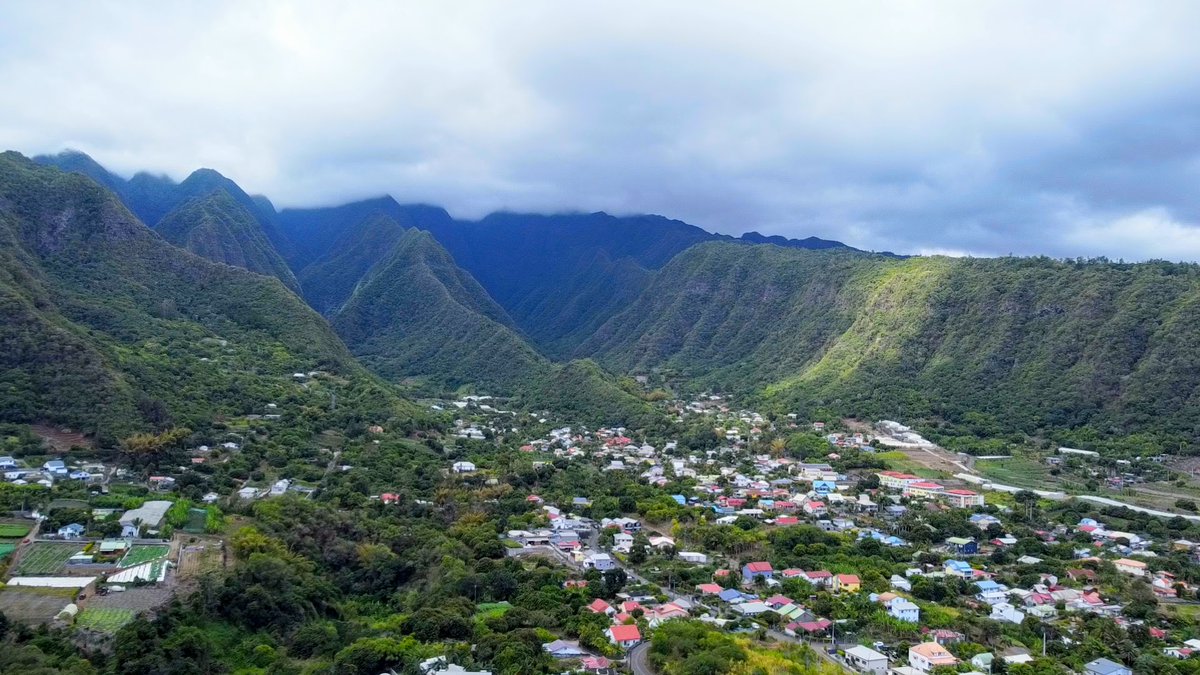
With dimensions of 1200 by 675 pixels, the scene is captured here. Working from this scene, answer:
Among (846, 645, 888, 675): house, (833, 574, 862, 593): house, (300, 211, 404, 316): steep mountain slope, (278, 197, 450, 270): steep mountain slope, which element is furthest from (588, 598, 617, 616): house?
(278, 197, 450, 270): steep mountain slope

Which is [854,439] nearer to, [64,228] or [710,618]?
[710,618]

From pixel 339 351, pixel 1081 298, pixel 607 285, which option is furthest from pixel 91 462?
pixel 607 285

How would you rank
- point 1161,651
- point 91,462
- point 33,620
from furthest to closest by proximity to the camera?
point 91,462 → point 1161,651 → point 33,620

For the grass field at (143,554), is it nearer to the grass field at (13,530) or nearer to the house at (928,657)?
the grass field at (13,530)

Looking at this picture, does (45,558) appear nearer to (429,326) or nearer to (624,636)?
(624,636)

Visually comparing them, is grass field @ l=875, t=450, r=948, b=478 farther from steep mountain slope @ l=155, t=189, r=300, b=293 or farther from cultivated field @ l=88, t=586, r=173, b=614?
steep mountain slope @ l=155, t=189, r=300, b=293

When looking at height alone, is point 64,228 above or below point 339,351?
above
